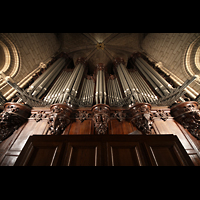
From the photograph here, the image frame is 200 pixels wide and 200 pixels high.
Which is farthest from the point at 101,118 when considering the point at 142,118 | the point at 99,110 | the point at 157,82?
the point at 157,82

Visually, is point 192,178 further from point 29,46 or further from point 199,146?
point 29,46

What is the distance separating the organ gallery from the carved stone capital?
3cm

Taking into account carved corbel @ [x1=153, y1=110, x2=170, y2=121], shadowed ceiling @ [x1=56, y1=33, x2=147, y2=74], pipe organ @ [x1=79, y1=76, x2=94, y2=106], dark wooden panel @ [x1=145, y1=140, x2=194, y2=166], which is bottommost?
dark wooden panel @ [x1=145, y1=140, x2=194, y2=166]

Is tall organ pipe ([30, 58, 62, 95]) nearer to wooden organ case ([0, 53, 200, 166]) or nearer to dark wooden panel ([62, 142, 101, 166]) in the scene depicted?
wooden organ case ([0, 53, 200, 166])

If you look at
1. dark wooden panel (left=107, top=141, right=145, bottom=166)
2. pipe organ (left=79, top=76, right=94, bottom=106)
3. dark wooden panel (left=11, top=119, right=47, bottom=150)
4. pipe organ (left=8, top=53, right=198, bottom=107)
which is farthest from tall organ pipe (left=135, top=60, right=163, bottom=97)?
dark wooden panel (left=11, top=119, right=47, bottom=150)

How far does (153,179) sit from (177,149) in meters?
0.63

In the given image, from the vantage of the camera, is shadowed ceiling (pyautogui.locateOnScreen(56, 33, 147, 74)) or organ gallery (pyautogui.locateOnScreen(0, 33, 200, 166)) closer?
organ gallery (pyautogui.locateOnScreen(0, 33, 200, 166))

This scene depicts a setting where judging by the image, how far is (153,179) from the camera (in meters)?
1.05

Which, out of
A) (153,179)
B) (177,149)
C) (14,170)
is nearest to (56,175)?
(14,170)

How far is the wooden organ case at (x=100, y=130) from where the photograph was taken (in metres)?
1.38

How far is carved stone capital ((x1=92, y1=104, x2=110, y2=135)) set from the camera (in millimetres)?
Result: 2717

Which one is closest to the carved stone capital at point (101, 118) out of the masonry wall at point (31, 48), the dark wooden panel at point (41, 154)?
the dark wooden panel at point (41, 154)

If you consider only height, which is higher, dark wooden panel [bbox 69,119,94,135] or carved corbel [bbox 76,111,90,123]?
carved corbel [bbox 76,111,90,123]

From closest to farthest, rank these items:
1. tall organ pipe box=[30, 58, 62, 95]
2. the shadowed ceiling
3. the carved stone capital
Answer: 1. the carved stone capital
2. tall organ pipe box=[30, 58, 62, 95]
3. the shadowed ceiling
